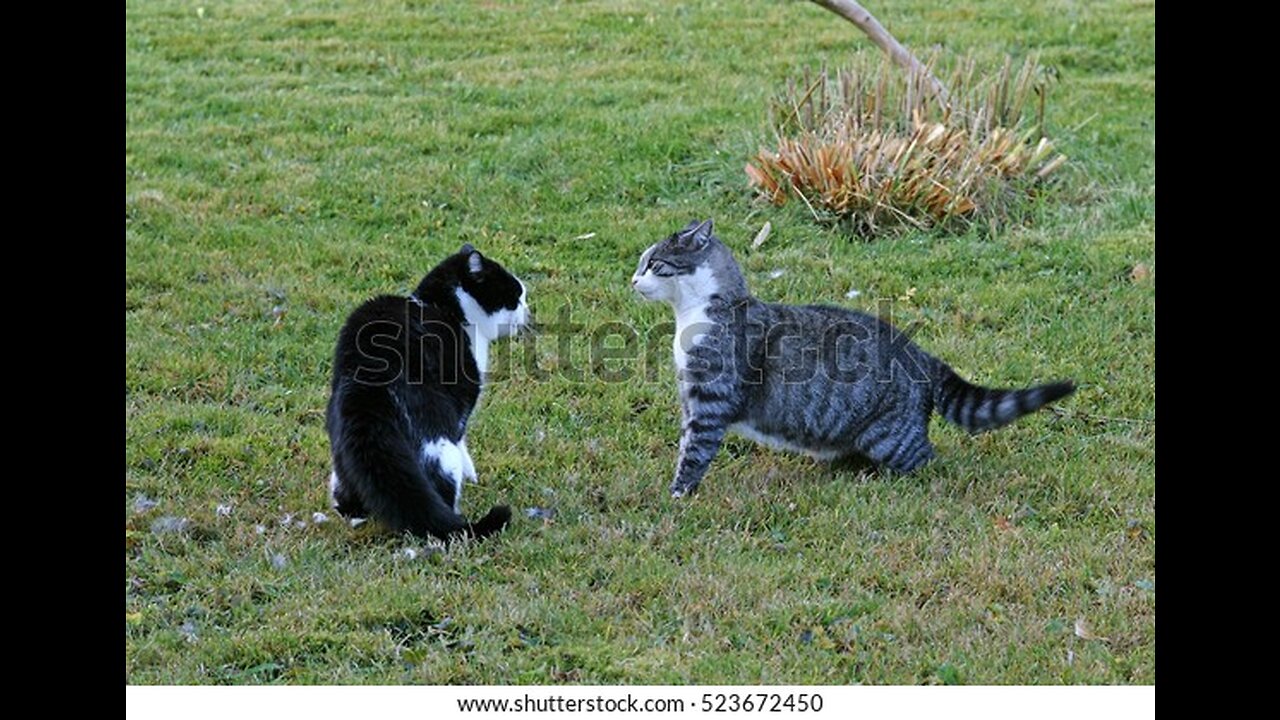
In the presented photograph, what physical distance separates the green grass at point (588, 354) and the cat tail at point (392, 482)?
14cm

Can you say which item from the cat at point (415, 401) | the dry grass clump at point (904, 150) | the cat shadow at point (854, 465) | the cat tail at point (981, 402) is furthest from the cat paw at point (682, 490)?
the dry grass clump at point (904, 150)

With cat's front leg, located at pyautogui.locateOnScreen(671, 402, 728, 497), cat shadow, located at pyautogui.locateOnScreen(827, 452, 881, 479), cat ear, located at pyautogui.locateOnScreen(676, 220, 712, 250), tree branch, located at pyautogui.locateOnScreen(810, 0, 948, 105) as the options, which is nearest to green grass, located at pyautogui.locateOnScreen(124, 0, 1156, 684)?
cat shadow, located at pyautogui.locateOnScreen(827, 452, 881, 479)

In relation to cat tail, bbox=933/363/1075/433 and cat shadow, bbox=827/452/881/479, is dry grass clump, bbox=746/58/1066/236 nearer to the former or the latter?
cat tail, bbox=933/363/1075/433

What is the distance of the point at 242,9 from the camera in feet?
51.5

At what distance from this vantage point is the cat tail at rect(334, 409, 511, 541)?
19.2 feet

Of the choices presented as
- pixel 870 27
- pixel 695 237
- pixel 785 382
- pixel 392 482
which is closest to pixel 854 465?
pixel 785 382

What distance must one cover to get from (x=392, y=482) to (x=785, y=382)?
2.11 metres

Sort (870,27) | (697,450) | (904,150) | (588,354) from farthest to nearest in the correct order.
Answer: (870,27) < (904,150) < (588,354) < (697,450)

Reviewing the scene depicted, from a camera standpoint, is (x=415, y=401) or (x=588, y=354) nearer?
(x=415, y=401)

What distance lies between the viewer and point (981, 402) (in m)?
6.93

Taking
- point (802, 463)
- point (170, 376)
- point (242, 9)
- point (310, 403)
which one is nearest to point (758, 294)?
point (802, 463)

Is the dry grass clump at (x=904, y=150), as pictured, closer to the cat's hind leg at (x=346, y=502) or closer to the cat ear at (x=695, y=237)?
the cat ear at (x=695, y=237)

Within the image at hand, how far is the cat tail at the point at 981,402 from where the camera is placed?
675 centimetres

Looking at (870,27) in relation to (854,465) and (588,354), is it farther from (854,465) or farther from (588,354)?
(854,465)
